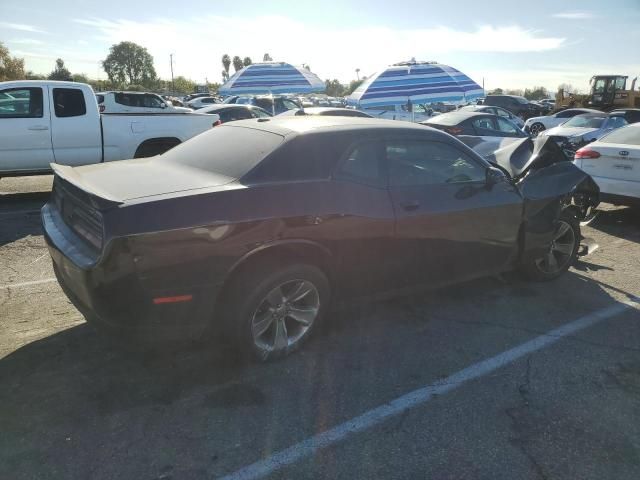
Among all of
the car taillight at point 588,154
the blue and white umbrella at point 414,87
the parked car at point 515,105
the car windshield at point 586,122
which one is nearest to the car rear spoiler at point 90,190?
the car taillight at point 588,154

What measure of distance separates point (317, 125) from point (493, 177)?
160cm

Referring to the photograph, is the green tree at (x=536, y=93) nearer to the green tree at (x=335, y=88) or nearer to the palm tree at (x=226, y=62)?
the green tree at (x=335, y=88)

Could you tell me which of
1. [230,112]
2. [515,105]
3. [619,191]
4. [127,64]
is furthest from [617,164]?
[127,64]

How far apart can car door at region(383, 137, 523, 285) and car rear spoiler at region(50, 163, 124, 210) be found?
1879 millimetres

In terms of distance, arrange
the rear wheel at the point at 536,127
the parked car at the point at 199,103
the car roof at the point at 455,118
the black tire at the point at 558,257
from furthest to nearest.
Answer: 1. the parked car at the point at 199,103
2. the rear wheel at the point at 536,127
3. the car roof at the point at 455,118
4. the black tire at the point at 558,257

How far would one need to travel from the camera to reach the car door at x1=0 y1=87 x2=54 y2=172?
7.66 metres

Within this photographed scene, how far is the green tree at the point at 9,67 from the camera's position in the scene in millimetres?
40406

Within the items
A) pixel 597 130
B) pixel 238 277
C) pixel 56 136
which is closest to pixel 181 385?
pixel 238 277

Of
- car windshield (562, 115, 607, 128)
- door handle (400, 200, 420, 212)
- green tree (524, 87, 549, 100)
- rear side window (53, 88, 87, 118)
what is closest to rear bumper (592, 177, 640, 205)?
door handle (400, 200, 420, 212)

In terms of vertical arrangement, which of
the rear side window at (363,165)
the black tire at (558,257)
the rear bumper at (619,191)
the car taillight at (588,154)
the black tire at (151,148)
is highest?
the rear side window at (363,165)

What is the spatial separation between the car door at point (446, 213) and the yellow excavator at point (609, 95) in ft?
88.9

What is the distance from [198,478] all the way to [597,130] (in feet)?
50.7

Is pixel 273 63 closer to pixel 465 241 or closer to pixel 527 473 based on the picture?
pixel 465 241

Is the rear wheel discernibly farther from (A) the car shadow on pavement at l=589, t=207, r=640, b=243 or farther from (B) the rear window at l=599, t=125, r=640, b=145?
(B) the rear window at l=599, t=125, r=640, b=145
